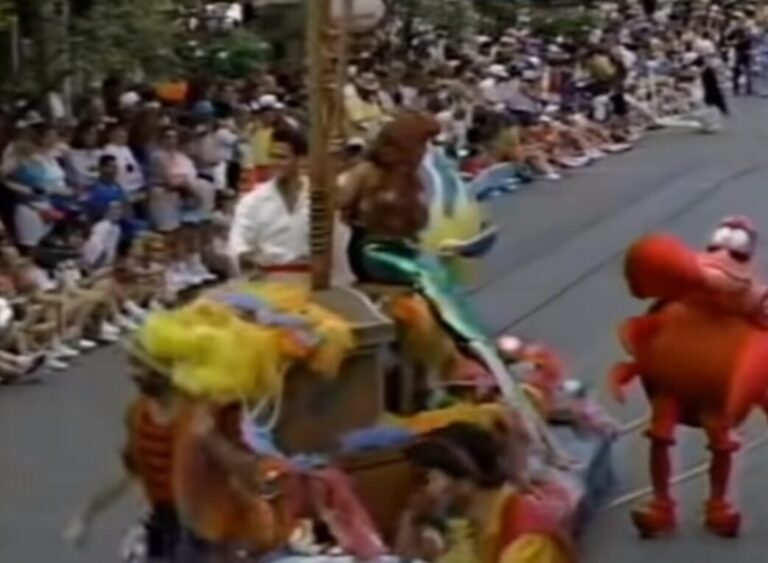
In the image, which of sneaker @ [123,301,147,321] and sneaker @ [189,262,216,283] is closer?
sneaker @ [123,301,147,321]

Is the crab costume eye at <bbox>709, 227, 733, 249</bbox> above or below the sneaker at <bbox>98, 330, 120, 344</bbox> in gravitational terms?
above

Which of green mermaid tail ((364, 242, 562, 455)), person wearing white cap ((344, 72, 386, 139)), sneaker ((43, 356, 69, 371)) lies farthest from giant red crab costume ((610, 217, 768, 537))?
person wearing white cap ((344, 72, 386, 139))

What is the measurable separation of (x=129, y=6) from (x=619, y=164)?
756 cm

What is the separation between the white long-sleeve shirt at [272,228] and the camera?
9.32 metres

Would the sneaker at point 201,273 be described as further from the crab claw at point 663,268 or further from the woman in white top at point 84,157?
the crab claw at point 663,268

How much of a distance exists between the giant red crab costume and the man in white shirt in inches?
57.3

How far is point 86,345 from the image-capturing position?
13.5m

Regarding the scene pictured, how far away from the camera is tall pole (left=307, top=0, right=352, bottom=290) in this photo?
795 centimetres

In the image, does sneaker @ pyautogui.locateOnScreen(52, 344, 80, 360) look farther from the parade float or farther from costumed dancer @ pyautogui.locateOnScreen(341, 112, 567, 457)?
costumed dancer @ pyautogui.locateOnScreen(341, 112, 567, 457)

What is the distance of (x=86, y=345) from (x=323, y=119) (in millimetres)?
5894

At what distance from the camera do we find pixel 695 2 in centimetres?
4281

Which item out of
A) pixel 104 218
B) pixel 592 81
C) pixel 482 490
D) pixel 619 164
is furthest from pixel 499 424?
pixel 592 81

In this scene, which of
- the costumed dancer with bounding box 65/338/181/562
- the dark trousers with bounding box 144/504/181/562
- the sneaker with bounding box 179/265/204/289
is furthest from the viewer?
the sneaker with bounding box 179/265/204/289

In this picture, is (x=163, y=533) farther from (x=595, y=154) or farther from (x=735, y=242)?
(x=595, y=154)
